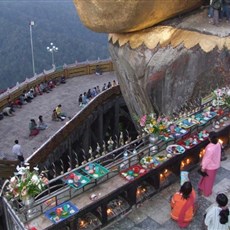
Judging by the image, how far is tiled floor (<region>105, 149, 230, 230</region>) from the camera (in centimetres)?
661

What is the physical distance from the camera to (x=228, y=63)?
12125mm

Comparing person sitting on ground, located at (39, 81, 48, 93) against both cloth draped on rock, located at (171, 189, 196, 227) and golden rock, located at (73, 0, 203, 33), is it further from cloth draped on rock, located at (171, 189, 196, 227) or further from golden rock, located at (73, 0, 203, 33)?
cloth draped on rock, located at (171, 189, 196, 227)

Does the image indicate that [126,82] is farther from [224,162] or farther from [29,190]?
[29,190]

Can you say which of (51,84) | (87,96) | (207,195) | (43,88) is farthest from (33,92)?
(207,195)

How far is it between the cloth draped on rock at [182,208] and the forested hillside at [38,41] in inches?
1746

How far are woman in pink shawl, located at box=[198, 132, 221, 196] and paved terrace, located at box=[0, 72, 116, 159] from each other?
874 cm

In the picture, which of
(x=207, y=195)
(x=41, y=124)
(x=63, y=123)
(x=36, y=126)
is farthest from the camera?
(x=63, y=123)

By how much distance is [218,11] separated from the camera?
12.6m

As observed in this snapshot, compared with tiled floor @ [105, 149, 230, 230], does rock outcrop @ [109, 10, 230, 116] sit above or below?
above

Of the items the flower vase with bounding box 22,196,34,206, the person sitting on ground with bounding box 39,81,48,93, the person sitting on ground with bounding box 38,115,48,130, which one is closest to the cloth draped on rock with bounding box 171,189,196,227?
the flower vase with bounding box 22,196,34,206

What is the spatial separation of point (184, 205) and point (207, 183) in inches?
40.0

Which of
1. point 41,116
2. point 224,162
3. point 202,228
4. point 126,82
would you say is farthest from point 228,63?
point 41,116

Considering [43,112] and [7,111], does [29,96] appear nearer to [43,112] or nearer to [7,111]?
[43,112]

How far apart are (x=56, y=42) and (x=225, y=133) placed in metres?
55.1
